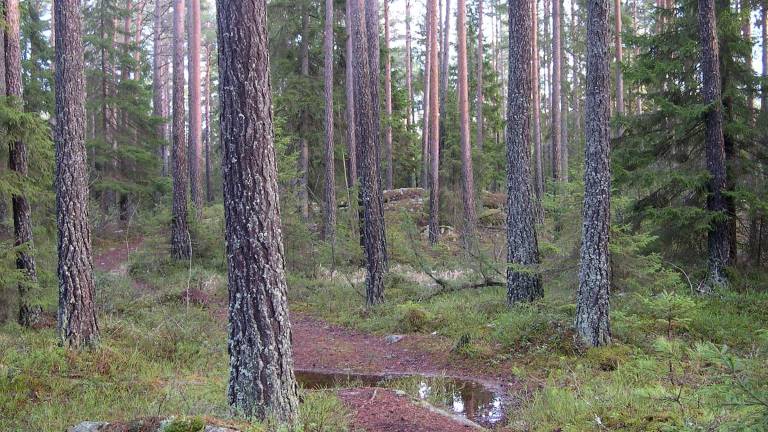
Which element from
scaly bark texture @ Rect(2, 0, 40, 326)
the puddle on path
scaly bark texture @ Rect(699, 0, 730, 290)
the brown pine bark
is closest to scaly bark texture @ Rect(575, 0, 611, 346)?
the puddle on path

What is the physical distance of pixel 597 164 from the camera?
7.94 metres

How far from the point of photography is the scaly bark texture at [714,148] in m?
11.6

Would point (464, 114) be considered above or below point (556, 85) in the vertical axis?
below

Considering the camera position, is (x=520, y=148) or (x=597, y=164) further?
(x=520, y=148)

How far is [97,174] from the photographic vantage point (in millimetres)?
22109

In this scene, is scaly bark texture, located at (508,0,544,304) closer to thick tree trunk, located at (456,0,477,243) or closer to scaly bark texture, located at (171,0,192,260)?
thick tree trunk, located at (456,0,477,243)

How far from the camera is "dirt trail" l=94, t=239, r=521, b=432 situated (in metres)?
6.04

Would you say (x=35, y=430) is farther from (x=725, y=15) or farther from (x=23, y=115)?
(x=725, y=15)

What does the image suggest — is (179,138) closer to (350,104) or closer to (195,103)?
(195,103)

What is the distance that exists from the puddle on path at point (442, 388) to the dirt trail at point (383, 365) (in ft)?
0.80

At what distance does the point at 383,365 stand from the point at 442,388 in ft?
6.69

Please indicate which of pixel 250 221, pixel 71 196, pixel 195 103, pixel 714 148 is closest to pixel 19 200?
pixel 71 196

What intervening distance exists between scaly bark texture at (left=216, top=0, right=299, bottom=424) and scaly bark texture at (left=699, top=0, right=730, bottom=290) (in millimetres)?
10316

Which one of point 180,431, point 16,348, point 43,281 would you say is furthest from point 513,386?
point 43,281
